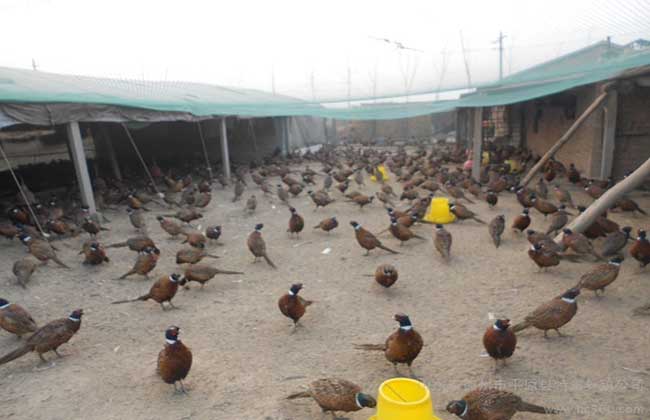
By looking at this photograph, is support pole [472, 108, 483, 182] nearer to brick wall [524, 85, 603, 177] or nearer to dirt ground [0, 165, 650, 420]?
brick wall [524, 85, 603, 177]

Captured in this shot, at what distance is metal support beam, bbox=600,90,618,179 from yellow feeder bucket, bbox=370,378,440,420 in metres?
11.2

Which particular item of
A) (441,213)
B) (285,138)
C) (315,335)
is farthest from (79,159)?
(285,138)

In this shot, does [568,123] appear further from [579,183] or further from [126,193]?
[126,193]

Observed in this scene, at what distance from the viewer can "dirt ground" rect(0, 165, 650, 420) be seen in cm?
389

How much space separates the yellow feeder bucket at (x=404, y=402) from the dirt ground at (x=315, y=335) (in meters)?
0.84

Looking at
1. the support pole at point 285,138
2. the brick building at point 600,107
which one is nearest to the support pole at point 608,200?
the brick building at point 600,107

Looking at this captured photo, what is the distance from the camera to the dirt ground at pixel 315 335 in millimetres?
3887

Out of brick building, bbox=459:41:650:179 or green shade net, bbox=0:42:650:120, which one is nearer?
green shade net, bbox=0:42:650:120

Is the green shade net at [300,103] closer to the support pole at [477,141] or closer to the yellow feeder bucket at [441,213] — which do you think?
the support pole at [477,141]

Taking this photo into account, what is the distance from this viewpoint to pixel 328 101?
15516 mm

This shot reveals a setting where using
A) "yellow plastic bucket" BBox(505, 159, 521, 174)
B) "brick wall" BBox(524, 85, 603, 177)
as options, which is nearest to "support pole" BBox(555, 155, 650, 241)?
"brick wall" BBox(524, 85, 603, 177)

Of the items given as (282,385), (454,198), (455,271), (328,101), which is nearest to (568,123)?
(454,198)

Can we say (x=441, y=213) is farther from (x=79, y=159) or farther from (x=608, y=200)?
(x=79, y=159)

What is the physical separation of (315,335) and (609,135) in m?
10.8
